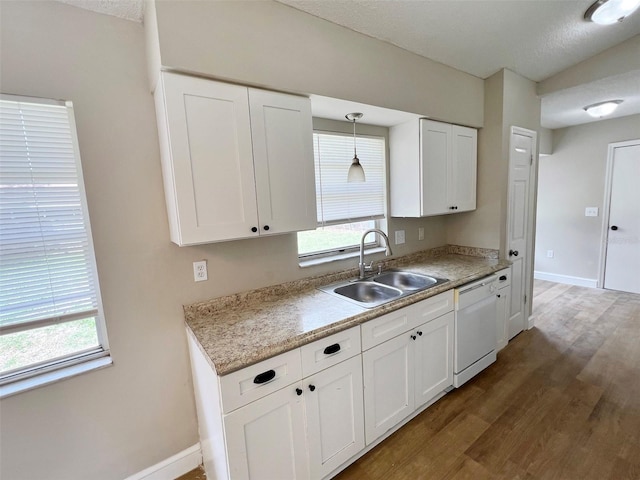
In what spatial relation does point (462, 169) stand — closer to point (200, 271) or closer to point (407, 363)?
point (407, 363)

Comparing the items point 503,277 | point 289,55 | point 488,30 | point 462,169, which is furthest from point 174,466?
point 488,30

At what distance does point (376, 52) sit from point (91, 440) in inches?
107

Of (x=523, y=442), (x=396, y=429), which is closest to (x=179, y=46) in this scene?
(x=396, y=429)

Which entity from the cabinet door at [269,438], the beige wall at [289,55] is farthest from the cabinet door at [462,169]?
the cabinet door at [269,438]

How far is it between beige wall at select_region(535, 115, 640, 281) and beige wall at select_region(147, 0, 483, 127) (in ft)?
11.4

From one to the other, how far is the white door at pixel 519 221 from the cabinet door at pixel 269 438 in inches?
98.5

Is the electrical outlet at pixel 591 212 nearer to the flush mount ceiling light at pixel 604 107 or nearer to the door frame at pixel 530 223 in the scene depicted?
the flush mount ceiling light at pixel 604 107

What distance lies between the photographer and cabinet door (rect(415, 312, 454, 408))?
1.94 metres

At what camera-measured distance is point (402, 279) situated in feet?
7.88

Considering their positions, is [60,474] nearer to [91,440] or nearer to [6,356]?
[91,440]

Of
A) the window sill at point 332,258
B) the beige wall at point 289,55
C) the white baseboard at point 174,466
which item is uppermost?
the beige wall at point 289,55

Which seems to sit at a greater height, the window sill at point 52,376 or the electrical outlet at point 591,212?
the electrical outlet at point 591,212

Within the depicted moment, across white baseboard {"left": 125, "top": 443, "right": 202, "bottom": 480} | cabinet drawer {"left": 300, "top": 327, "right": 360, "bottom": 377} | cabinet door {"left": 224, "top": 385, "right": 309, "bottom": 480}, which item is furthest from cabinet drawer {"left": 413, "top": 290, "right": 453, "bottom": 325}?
white baseboard {"left": 125, "top": 443, "right": 202, "bottom": 480}

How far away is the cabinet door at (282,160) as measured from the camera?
1.53 m
